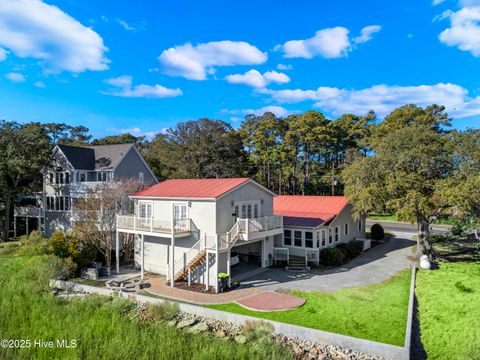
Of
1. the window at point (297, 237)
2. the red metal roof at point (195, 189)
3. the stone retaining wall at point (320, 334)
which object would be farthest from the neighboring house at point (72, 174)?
the stone retaining wall at point (320, 334)

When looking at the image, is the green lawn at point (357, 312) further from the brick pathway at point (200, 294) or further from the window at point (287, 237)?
the window at point (287, 237)

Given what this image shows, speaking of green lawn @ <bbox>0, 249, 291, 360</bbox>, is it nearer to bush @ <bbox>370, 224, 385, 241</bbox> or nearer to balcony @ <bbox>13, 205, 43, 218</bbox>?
balcony @ <bbox>13, 205, 43, 218</bbox>

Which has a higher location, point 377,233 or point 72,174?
point 72,174

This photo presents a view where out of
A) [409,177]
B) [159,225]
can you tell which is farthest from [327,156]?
[159,225]

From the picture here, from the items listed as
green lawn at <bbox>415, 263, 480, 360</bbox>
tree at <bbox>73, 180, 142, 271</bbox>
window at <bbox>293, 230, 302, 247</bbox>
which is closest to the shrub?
green lawn at <bbox>415, 263, 480, 360</bbox>

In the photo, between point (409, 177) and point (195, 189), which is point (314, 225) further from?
point (195, 189)
